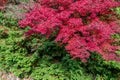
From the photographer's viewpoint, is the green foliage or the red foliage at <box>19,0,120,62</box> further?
the green foliage

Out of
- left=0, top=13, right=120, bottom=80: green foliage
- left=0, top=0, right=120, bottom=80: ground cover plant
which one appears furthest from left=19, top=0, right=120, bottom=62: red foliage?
left=0, top=13, right=120, bottom=80: green foliage

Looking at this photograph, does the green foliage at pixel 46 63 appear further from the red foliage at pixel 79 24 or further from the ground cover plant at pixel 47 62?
the red foliage at pixel 79 24

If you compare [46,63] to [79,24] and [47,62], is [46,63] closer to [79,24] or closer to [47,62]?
[47,62]

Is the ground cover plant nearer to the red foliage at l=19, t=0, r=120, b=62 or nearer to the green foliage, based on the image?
the green foliage

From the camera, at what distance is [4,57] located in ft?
24.8

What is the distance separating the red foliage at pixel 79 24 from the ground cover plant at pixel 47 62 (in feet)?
1.33

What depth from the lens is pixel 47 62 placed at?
6.98 metres

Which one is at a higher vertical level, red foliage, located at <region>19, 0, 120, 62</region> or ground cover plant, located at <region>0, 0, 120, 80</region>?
red foliage, located at <region>19, 0, 120, 62</region>

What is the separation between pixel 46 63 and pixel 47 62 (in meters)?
0.04

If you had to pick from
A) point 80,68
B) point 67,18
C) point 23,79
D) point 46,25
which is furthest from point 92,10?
point 23,79

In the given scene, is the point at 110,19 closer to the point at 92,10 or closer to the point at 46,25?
the point at 92,10

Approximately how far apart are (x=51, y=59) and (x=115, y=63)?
1.71m

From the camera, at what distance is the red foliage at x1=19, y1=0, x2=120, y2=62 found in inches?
228

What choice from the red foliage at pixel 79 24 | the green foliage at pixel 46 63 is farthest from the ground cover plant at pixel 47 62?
the red foliage at pixel 79 24
